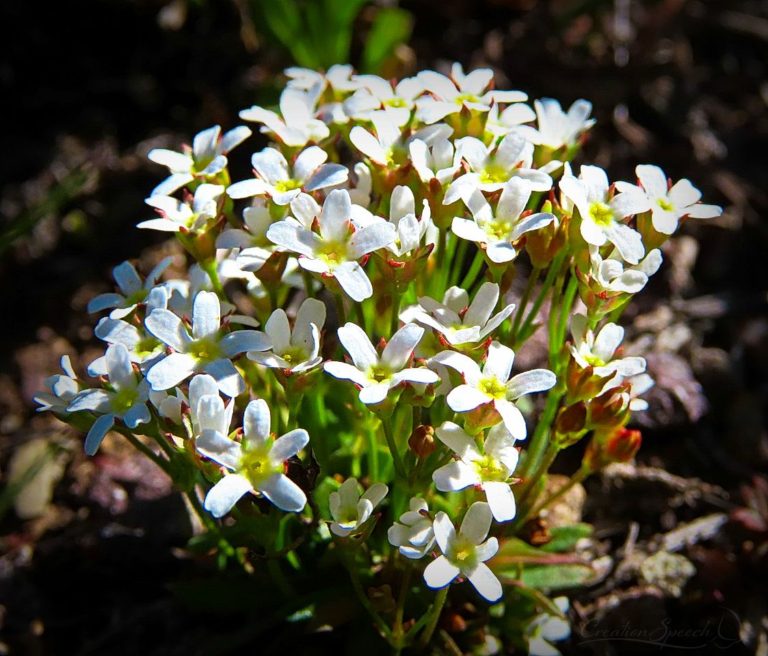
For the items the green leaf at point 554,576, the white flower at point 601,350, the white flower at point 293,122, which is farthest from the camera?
the green leaf at point 554,576

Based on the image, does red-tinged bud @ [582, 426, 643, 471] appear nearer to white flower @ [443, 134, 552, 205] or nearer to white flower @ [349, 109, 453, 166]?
white flower @ [443, 134, 552, 205]

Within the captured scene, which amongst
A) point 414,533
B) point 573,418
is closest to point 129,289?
point 414,533

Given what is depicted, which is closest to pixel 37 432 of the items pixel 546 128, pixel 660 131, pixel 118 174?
pixel 118 174

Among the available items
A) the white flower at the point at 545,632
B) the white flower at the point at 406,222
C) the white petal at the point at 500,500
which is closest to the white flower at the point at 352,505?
the white petal at the point at 500,500

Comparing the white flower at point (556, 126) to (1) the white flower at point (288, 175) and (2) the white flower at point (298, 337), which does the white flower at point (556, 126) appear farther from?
(2) the white flower at point (298, 337)

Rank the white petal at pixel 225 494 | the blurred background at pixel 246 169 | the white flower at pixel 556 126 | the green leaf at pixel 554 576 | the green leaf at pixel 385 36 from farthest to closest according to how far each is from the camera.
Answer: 1. the green leaf at pixel 385 36
2. the blurred background at pixel 246 169
3. the green leaf at pixel 554 576
4. the white flower at pixel 556 126
5. the white petal at pixel 225 494

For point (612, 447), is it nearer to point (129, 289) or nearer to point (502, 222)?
point (502, 222)
